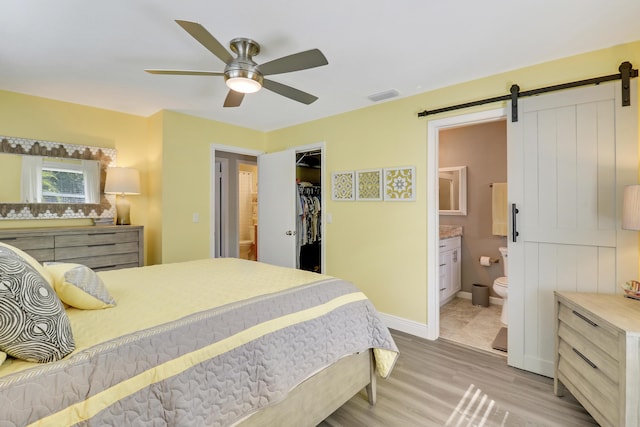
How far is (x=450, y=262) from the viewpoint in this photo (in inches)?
161

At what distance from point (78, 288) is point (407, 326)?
2787 mm

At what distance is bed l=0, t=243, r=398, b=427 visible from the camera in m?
0.95

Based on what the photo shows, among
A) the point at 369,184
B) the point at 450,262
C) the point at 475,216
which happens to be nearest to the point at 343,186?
the point at 369,184

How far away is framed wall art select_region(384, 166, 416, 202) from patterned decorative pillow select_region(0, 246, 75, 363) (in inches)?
110

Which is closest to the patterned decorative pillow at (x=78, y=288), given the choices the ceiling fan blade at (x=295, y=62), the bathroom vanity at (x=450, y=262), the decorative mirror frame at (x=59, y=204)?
the ceiling fan blade at (x=295, y=62)

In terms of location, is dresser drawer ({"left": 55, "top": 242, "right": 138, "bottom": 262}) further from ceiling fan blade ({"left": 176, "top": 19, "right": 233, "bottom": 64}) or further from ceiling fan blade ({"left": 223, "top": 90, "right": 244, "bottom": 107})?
ceiling fan blade ({"left": 176, "top": 19, "right": 233, "bottom": 64})

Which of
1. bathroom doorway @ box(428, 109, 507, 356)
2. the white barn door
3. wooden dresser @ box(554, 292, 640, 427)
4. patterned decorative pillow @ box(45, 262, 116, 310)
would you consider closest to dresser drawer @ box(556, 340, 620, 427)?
wooden dresser @ box(554, 292, 640, 427)

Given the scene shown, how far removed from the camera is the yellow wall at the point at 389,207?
291cm

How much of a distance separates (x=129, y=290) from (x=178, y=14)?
1648 millimetres

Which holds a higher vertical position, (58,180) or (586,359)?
(58,180)

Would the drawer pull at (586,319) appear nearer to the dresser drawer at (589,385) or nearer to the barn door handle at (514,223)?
the dresser drawer at (589,385)

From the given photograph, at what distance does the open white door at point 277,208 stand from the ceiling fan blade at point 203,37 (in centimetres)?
231

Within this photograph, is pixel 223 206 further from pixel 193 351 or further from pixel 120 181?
pixel 193 351

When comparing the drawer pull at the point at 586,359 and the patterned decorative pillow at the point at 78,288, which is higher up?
the patterned decorative pillow at the point at 78,288
